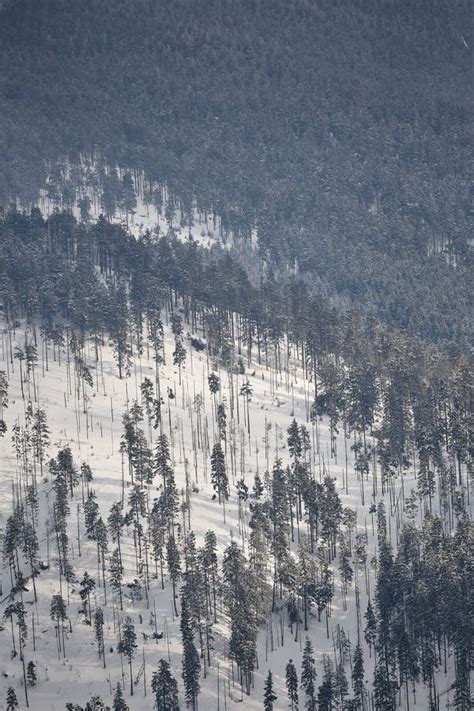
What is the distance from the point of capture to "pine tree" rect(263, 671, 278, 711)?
12094 centimetres

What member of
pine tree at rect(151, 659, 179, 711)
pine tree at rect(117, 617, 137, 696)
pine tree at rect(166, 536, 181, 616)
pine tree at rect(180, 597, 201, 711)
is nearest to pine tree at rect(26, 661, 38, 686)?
pine tree at rect(117, 617, 137, 696)

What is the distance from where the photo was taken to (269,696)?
399 ft

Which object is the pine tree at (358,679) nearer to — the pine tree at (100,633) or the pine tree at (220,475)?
the pine tree at (100,633)

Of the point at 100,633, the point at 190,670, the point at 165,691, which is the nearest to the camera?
the point at 165,691

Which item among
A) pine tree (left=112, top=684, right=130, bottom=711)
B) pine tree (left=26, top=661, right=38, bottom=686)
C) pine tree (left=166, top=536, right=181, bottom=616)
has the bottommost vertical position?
pine tree (left=26, top=661, right=38, bottom=686)

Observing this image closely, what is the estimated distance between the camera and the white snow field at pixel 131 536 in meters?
127

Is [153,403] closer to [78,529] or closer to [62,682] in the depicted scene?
[78,529]

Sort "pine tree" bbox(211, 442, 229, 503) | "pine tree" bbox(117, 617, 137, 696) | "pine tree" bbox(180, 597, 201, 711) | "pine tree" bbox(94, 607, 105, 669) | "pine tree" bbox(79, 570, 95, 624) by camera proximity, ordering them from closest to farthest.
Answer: "pine tree" bbox(180, 597, 201, 711) < "pine tree" bbox(117, 617, 137, 696) < "pine tree" bbox(94, 607, 105, 669) < "pine tree" bbox(79, 570, 95, 624) < "pine tree" bbox(211, 442, 229, 503)

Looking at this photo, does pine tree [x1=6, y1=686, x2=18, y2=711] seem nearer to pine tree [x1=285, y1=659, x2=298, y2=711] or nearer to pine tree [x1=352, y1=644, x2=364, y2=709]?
pine tree [x1=285, y1=659, x2=298, y2=711]

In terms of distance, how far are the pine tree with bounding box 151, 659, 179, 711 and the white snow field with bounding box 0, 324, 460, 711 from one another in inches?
181

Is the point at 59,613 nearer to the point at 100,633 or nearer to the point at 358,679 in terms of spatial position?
the point at 100,633

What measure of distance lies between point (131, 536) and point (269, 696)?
132 ft

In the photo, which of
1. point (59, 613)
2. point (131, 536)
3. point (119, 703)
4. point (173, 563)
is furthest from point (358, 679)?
point (131, 536)

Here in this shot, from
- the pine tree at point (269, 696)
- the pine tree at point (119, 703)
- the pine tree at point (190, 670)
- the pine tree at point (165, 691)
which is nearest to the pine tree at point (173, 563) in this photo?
the pine tree at point (190, 670)
